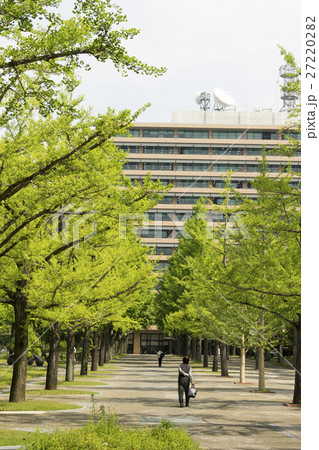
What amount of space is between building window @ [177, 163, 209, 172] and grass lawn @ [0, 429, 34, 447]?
343ft

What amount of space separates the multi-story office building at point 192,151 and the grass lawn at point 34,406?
311 ft

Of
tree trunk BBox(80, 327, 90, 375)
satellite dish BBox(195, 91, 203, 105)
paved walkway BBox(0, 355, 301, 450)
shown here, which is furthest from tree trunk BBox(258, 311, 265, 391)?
satellite dish BBox(195, 91, 203, 105)

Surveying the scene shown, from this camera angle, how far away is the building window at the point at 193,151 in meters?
117

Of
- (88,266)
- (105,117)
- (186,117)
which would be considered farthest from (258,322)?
(186,117)

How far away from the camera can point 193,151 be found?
11681cm

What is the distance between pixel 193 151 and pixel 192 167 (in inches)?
119

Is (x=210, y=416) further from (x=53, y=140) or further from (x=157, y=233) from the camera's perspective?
(x=157, y=233)

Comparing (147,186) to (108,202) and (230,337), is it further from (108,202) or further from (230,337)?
(230,337)

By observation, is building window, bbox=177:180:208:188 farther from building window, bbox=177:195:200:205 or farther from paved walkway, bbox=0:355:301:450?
paved walkway, bbox=0:355:301:450

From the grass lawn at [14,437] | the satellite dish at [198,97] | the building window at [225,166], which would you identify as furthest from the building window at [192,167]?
the grass lawn at [14,437]

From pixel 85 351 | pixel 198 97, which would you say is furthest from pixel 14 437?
pixel 198 97

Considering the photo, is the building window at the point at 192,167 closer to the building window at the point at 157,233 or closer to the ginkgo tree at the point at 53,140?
the building window at the point at 157,233

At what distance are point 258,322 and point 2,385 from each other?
13436mm

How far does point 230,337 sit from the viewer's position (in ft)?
116
